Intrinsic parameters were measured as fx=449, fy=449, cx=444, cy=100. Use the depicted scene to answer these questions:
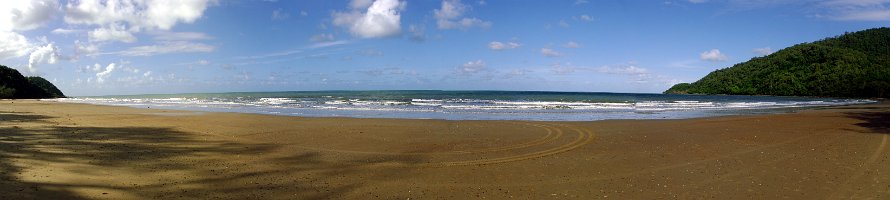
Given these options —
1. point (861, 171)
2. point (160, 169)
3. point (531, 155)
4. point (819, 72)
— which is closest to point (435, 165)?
point (531, 155)

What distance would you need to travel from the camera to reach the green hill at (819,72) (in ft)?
257

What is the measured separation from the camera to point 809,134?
40.5 ft

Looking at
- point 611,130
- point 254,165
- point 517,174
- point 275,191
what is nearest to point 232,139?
point 254,165

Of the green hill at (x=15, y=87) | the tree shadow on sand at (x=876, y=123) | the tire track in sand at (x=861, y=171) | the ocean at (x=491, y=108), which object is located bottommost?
the tire track in sand at (x=861, y=171)

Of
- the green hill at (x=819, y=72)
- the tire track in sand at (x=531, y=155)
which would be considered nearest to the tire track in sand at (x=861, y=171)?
the tire track in sand at (x=531, y=155)

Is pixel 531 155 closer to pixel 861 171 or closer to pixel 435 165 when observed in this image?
pixel 435 165

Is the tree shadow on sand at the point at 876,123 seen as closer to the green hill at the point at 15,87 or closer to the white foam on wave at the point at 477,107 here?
the white foam on wave at the point at 477,107

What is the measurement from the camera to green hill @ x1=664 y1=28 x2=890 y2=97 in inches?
3083

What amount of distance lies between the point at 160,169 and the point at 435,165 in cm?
438

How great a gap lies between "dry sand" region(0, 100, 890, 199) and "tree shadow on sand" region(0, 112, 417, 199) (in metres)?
0.02

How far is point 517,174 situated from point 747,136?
8672mm

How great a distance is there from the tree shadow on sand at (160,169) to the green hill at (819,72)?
90.7 metres

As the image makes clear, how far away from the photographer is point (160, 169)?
278 inches

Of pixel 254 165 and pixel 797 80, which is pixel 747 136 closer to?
pixel 254 165
